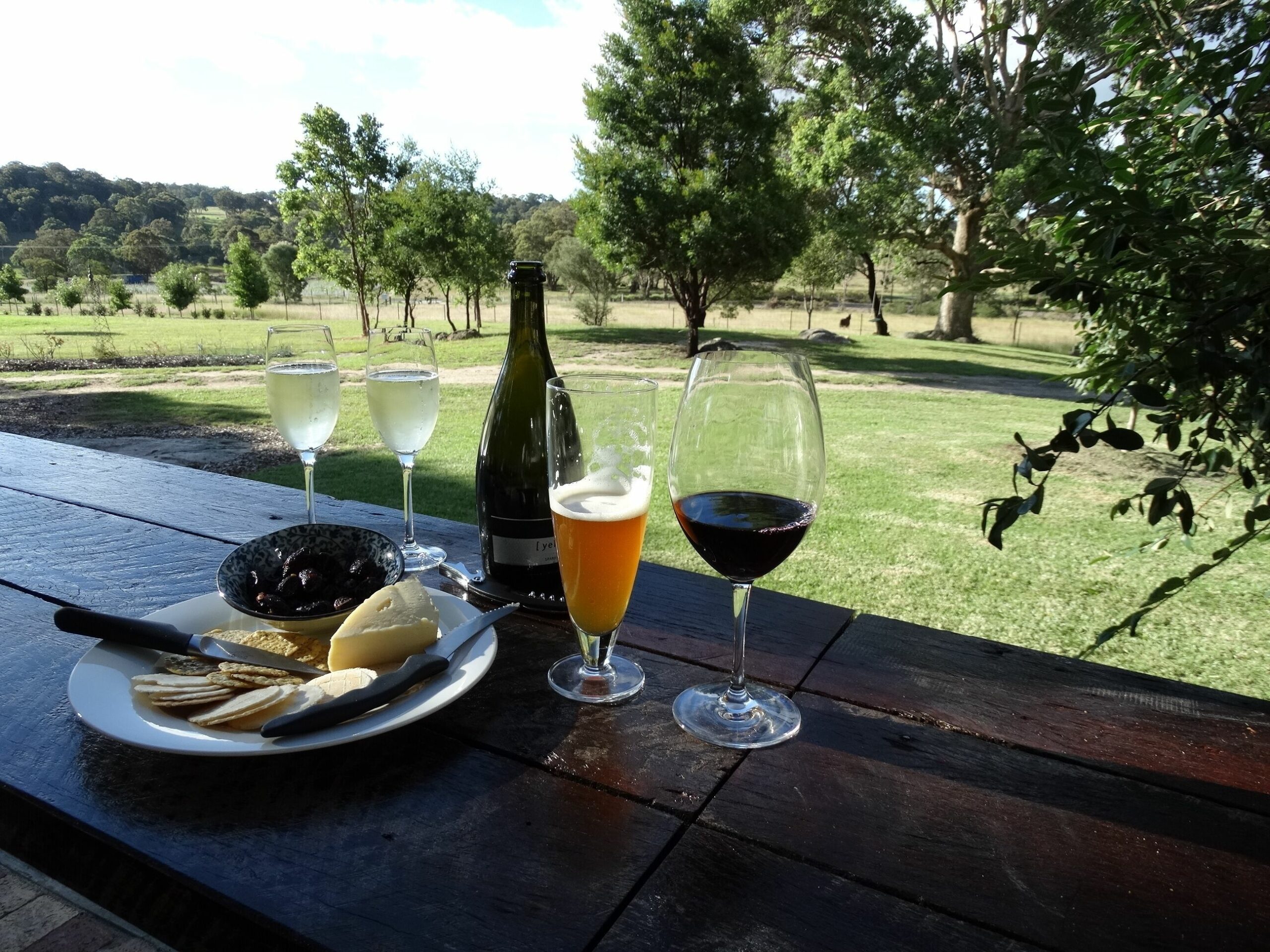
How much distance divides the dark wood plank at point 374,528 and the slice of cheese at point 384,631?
30 cm

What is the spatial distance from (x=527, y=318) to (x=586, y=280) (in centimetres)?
2786

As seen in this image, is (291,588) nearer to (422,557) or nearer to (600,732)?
(422,557)

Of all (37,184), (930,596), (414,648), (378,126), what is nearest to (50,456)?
(414,648)

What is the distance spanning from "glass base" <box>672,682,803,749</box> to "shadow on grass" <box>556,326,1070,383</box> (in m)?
14.2

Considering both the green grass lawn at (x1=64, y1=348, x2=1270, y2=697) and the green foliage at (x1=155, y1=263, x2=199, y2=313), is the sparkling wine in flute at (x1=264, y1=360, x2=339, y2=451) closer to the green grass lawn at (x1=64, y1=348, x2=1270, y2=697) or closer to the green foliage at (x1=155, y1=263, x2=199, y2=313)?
the green grass lawn at (x1=64, y1=348, x2=1270, y2=697)

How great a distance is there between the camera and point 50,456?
2039 mm

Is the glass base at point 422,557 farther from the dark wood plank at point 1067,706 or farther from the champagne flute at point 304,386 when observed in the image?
the dark wood plank at point 1067,706

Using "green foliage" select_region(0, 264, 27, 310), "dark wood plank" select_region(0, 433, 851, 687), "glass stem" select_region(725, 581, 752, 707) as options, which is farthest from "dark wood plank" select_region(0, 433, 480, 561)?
"green foliage" select_region(0, 264, 27, 310)

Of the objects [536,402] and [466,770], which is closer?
[466,770]

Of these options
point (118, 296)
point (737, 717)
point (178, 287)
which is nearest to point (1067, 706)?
point (737, 717)

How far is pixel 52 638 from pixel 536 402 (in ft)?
2.47

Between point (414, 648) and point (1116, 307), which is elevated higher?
point (1116, 307)

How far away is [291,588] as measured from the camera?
1.03m

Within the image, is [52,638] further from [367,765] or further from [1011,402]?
[1011,402]
